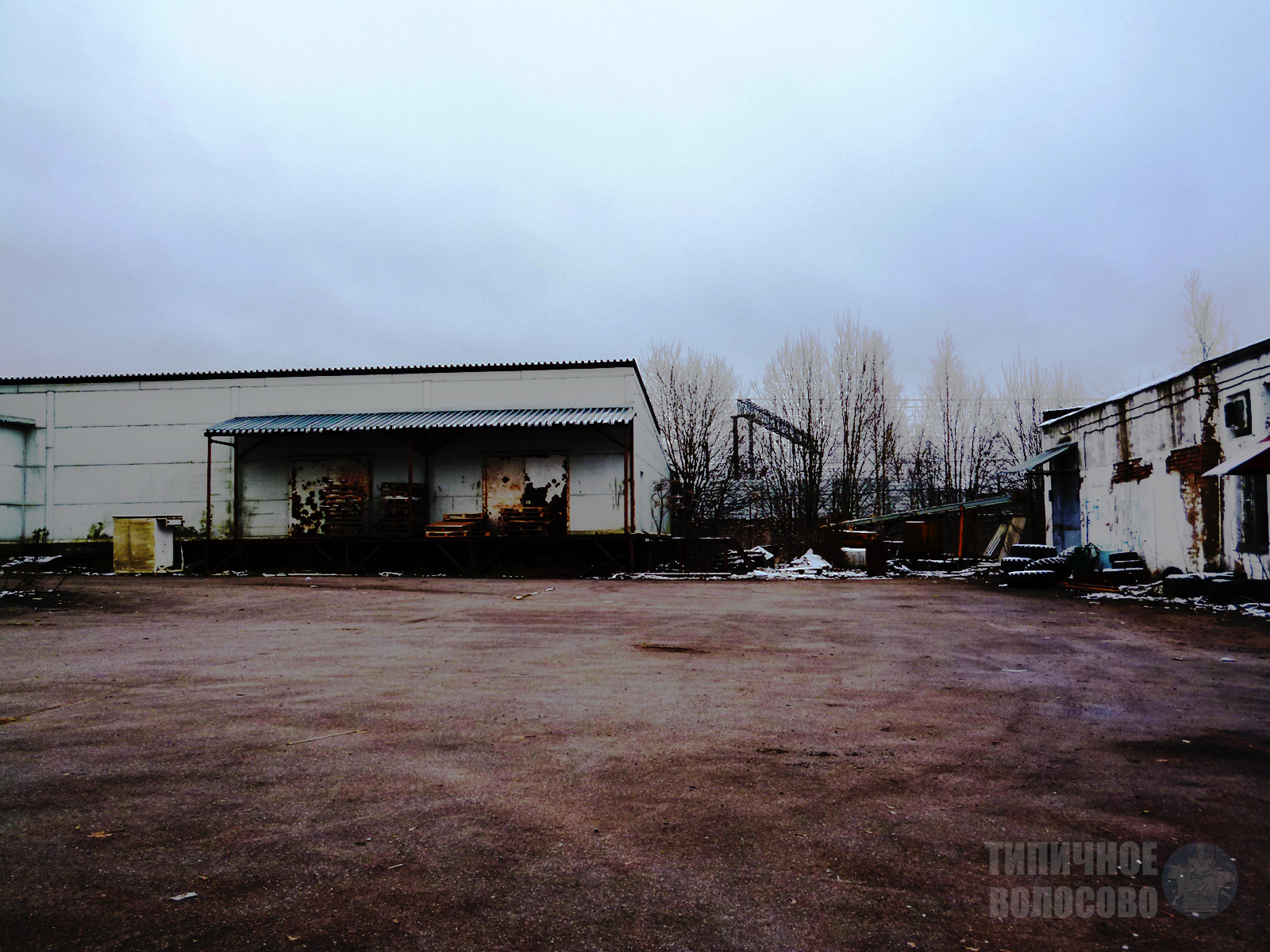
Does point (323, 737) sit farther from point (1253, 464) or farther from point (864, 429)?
point (864, 429)

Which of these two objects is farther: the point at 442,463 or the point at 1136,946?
the point at 442,463

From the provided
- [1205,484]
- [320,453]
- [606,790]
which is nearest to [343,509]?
[320,453]

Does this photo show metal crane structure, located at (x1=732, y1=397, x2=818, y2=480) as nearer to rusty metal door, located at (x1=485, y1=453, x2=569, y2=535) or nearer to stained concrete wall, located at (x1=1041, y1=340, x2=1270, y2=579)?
rusty metal door, located at (x1=485, y1=453, x2=569, y2=535)

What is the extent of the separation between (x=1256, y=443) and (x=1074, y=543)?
25.7 ft

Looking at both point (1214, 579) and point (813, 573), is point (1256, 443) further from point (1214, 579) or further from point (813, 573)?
point (813, 573)

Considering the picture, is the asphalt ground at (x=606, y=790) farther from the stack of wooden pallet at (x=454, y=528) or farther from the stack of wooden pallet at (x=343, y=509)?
the stack of wooden pallet at (x=343, y=509)

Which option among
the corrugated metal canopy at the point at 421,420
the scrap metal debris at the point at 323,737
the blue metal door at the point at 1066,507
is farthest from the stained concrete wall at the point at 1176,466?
the scrap metal debris at the point at 323,737

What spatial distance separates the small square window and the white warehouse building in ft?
42.6

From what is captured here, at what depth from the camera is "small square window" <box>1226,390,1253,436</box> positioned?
12586 millimetres

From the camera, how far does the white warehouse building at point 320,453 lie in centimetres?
2136

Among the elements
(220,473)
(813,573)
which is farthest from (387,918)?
(220,473)

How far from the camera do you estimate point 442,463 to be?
71.7 ft

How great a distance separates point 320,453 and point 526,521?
6.58 meters
